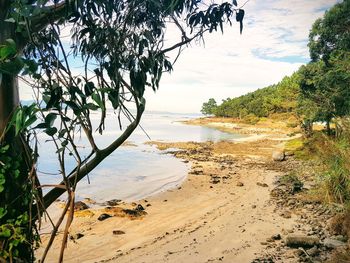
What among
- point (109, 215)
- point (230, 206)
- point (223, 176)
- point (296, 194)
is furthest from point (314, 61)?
point (109, 215)

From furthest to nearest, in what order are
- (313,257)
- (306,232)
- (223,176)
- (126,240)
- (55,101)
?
(223,176) < (126,240) < (306,232) < (313,257) < (55,101)

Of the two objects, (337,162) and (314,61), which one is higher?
(314,61)

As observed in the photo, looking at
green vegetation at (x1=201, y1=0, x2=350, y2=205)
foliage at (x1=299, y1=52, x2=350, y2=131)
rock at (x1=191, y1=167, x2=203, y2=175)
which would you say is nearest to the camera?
green vegetation at (x1=201, y1=0, x2=350, y2=205)

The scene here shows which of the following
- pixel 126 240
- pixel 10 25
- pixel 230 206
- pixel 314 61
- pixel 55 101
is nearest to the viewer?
pixel 55 101

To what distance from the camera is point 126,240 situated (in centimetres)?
715

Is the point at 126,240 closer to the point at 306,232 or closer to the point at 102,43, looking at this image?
the point at 306,232

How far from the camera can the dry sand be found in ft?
18.9

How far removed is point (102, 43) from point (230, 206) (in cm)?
750

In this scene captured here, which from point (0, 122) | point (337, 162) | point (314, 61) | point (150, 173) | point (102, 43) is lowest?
point (150, 173)

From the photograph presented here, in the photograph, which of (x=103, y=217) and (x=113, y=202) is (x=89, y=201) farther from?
(x=103, y=217)

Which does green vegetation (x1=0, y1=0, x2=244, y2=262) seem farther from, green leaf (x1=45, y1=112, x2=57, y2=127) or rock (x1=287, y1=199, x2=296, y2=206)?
rock (x1=287, y1=199, x2=296, y2=206)

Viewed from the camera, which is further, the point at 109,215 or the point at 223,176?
the point at 223,176

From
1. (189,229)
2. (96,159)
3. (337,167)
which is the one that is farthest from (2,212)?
(337,167)

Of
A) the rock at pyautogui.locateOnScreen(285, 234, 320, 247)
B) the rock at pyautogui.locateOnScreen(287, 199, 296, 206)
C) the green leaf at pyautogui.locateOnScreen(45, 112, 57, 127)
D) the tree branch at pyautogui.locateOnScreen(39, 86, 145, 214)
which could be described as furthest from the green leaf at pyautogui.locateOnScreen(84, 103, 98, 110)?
the rock at pyautogui.locateOnScreen(287, 199, 296, 206)
